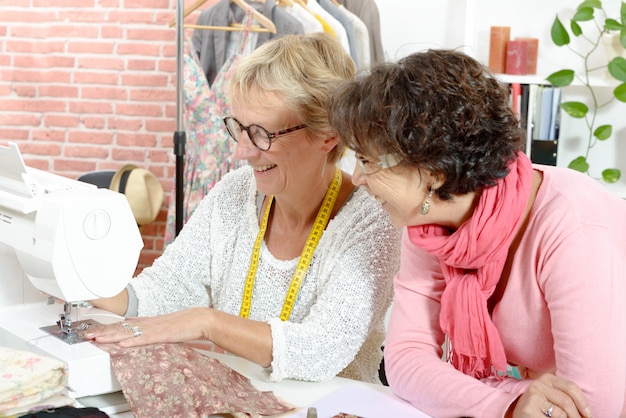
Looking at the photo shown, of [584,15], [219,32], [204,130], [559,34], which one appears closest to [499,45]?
[559,34]

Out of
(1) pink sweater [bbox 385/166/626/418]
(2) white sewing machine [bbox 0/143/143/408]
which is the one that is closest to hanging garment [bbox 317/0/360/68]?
(1) pink sweater [bbox 385/166/626/418]

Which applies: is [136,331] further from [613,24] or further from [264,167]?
[613,24]

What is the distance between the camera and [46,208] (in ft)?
4.78

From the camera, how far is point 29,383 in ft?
4.39

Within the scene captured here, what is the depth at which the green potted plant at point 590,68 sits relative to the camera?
3395mm

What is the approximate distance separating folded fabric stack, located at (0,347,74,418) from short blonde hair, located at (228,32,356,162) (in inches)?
30.6

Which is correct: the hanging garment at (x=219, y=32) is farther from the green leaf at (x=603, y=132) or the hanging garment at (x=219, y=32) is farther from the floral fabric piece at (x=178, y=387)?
the floral fabric piece at (x=178, y=387)

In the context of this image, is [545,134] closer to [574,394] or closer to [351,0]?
[351,0]

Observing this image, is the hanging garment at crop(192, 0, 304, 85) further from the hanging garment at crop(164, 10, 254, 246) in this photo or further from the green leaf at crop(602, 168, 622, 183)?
the green leaf at crop(602, 168, 622, 183)

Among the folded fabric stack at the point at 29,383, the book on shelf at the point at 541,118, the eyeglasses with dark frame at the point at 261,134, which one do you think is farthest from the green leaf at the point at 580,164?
the folded fabric stack at the point at 29,383

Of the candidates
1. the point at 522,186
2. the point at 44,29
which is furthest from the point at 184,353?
the point at 44,29

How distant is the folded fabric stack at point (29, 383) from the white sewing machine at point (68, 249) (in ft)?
0.13

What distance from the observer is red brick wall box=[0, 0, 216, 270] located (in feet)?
14.6

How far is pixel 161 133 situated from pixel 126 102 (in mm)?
269
